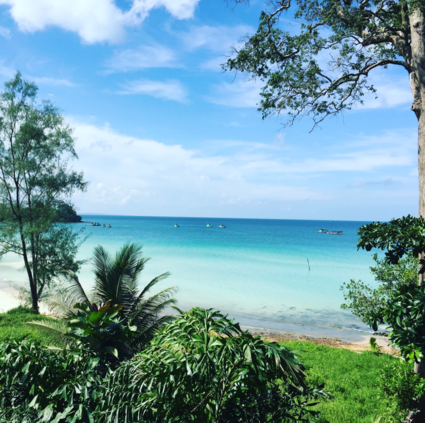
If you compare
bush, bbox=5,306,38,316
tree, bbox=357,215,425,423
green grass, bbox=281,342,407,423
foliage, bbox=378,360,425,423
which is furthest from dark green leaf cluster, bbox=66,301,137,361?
bush, bbox=5,306,38,316

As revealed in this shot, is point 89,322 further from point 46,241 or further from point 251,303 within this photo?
point 251,303

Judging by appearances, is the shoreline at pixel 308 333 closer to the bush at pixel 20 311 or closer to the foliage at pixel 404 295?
the bush at pixel 20 311

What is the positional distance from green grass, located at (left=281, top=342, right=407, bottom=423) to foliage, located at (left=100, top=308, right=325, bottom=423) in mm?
1136

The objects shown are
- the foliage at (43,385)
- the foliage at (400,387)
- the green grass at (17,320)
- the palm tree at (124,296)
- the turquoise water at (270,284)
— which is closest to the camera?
the foliage at (43,385)

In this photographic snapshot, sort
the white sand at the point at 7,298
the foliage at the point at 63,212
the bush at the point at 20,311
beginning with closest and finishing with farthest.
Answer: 1. the bush at the point at 20,311
2. the foliage at the point at 63,212
3. the white sand at the point at 7,298

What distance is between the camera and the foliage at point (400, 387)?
508cm

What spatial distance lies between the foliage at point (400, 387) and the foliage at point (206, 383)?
2.13 meters

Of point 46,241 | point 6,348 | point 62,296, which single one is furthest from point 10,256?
point 6,348

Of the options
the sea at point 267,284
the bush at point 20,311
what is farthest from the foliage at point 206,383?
the bush at point 20,311

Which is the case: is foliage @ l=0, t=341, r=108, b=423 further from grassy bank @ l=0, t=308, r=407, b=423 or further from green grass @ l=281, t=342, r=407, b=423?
green grass @ l=281, t=342, r=407, b=423

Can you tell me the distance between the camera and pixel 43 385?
14.1ft

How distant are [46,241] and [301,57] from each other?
14634 mm

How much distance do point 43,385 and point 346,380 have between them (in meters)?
8.07

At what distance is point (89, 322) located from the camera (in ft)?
15.5
